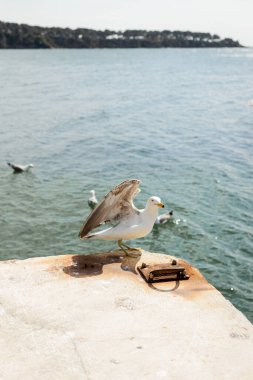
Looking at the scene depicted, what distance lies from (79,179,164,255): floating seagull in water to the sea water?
2.93 m

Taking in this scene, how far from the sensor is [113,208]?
26.4 feet

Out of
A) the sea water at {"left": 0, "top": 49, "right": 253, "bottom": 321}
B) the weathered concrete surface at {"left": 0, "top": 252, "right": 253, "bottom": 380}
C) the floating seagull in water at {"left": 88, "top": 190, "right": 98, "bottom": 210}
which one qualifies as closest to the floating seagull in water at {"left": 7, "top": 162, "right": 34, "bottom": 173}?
the sea water at {"left": 0, "top": 49, "right": 253, "bottom": 321}

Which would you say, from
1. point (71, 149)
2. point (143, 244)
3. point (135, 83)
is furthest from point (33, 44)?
point (143, 244)

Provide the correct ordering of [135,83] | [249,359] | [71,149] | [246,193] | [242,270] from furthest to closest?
[135,83]
[71,149]
[246,193]
[242,270]
[249,359]

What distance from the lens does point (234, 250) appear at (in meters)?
11.8

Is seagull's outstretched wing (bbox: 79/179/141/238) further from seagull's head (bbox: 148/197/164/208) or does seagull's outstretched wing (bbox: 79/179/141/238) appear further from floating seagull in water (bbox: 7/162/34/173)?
floating seagull in water (bbox: 7/162/34/173)

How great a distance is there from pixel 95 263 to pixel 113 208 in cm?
107

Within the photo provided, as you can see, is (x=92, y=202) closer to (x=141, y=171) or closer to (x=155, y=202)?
(x=141, y=171)

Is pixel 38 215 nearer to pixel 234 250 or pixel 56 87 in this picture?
pixel 234 250

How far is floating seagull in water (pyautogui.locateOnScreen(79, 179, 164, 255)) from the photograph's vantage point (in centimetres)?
793

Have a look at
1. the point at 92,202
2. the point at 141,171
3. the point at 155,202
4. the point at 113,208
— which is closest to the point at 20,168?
the point at 141,171

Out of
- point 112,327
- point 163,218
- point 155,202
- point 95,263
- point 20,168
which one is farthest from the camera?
point 20,168

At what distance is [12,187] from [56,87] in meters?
30.7

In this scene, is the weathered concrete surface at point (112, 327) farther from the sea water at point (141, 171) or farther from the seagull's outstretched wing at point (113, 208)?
the sea water at point (141, 171)
